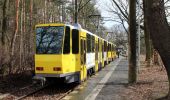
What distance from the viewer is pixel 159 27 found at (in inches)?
491

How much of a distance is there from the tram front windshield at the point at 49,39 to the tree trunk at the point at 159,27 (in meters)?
6.51

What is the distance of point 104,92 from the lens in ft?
57.2

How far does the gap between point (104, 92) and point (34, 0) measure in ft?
91.6

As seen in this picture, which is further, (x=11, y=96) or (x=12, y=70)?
(x=12, y=70)

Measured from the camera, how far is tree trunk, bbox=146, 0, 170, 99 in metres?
12.4

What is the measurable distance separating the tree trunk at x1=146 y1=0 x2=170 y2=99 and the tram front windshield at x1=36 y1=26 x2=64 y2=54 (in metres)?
6.51

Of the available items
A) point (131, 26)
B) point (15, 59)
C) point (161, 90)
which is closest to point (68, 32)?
point (131, 26)

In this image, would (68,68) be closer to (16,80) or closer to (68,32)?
(68,32)

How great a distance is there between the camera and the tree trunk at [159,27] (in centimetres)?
1241

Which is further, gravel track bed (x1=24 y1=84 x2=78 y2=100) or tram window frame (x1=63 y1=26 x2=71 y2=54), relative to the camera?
tram window frame (x1=63 y1=26 x2=71 y2=54)

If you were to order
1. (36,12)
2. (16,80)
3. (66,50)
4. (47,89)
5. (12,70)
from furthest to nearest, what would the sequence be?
(36,12), (12,70), (16,80), (47,89), (66,50)

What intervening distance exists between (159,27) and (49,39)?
719cm

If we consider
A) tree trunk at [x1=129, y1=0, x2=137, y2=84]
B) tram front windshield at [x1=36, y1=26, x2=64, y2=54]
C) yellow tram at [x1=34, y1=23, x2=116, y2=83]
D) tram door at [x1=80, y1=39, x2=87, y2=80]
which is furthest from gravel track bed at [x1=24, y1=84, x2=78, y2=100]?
tree trunk at [x1=129, y1=0, x2=137, y2=84]

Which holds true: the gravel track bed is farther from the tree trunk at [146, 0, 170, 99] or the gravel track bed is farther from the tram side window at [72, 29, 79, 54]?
the tree trunk at [146, 0, 170, 99]
